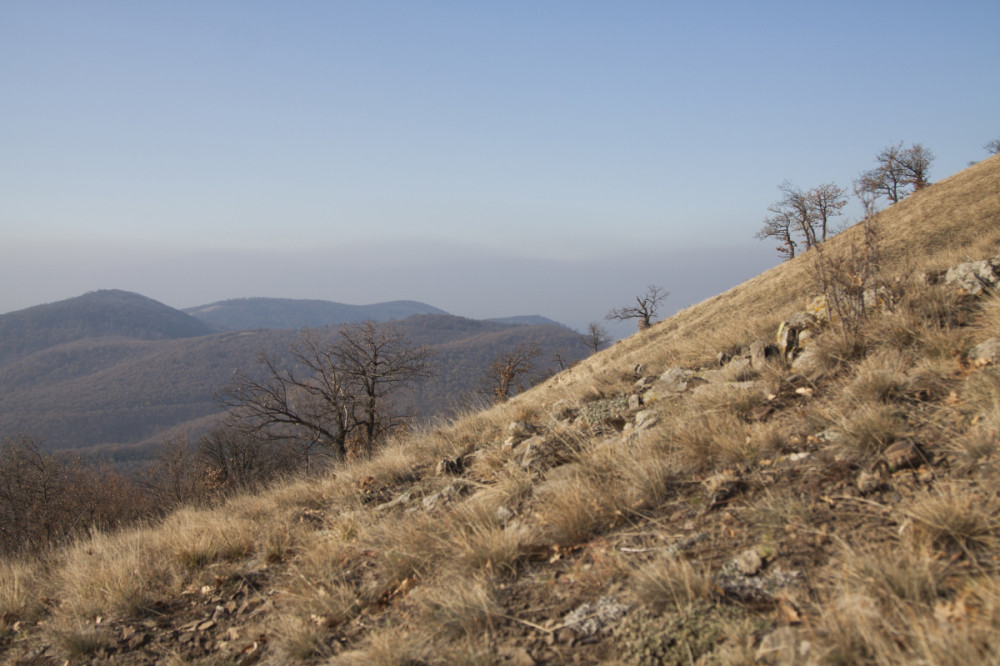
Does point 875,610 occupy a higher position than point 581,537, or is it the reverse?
point 875,610

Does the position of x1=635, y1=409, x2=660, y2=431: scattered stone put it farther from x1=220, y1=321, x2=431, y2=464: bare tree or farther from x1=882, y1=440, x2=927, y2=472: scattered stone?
x1=220, y1=321, x2=431, y2=464: bare tree

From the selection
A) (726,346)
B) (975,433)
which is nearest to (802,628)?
(975,433)

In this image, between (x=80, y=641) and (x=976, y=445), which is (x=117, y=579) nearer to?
(x=80, y=641)

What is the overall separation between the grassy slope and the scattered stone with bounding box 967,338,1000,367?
0.14 m

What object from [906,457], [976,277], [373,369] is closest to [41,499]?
[373,369]

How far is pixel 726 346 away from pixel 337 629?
599 centimetres

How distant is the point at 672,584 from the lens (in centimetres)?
266

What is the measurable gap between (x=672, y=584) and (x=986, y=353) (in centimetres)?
331

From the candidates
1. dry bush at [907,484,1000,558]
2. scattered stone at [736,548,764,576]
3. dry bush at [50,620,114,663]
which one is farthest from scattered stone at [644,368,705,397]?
dry bush at [50,620,114,663]

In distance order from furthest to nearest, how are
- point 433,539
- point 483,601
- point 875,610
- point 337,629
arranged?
point 433,539, point 337,629, point 483,601, point 875,610

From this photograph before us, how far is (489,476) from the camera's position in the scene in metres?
5.32

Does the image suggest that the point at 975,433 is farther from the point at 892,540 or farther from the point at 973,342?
the point at 973,342

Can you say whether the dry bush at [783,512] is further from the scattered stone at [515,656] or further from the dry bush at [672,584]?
the scattered stone at [515,656]

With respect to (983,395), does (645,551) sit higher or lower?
lower
